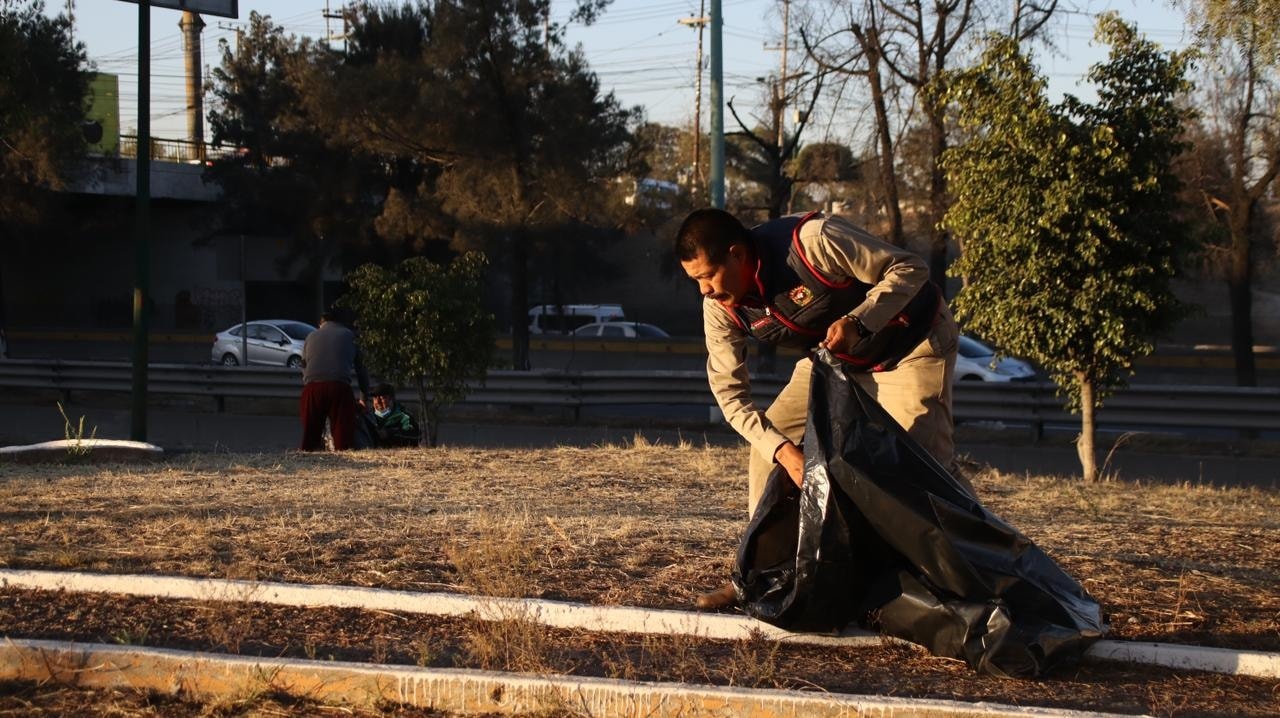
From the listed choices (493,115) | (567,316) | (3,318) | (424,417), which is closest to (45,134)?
(493,115)

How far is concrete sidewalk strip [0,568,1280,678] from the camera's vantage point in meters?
4.14

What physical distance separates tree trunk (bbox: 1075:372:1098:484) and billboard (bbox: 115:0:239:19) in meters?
9.02

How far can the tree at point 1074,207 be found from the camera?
388 inches

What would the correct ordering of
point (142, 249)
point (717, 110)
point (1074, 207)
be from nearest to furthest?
point (1074, 207) < point (142, 249) < point (717, 110)

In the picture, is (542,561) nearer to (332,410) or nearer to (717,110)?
(332,410)

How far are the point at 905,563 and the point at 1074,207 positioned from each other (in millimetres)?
6341

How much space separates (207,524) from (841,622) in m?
3.47

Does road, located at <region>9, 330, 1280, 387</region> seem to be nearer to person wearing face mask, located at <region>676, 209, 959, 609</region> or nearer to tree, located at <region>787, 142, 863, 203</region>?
tree, located at <region>787, 142, 863, 203</region>

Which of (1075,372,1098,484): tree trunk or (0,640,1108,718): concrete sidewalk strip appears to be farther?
(1075,372,1098,484): tree trunk

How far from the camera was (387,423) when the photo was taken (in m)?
12.0

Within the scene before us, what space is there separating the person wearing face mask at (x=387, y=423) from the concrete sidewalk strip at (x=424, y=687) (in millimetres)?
7592

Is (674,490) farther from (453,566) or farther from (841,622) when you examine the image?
(841,622)

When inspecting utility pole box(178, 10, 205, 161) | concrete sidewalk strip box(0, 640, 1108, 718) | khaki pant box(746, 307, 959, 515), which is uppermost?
utility pole box(178, 10, 205, 161)

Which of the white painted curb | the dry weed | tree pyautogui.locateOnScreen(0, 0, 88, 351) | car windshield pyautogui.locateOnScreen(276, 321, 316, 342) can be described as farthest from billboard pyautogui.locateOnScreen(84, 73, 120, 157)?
the dry weed
